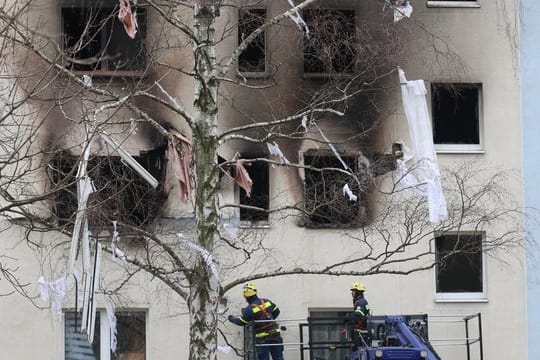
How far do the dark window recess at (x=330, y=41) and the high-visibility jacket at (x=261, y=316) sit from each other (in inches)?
171

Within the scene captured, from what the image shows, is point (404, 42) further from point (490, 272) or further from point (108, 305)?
point (108, 305)

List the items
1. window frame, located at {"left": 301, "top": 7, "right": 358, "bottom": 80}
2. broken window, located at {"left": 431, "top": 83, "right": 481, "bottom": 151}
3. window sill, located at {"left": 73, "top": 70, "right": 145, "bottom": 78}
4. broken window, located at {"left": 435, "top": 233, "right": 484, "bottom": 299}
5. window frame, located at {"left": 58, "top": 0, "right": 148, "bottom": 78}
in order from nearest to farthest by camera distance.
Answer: window sill, located at {"left": 73, "top": 70, "right": 145, "bottom": 78} → window frame, located at {"left": 58, "top": 0, "right": 148, "bottom": 78} → window frame, located at {"left": 301, "top": 7, "right": 358, "bottom": 80} → broken window, located at {"left": 435, "top": 233, "right": 484, "bottom": 299} → broken window, located at {"left": 431, "top": 83, "right": 481, "bottom": 151}

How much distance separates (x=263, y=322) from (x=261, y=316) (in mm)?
135

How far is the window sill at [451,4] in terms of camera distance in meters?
26.4

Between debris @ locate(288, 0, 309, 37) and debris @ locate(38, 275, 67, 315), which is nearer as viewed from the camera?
debris @ locate(288, 0, 309, 37)

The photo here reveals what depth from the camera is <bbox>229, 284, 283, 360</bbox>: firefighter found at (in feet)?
79.9

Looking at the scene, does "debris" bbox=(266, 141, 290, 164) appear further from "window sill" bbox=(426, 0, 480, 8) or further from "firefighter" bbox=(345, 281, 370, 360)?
"window sill" bbox=(426, 0, 480, 8)

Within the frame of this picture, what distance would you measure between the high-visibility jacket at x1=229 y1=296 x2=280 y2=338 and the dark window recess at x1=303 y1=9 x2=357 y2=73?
4353 mm

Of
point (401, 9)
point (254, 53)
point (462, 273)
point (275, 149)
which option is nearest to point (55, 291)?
point (275, 149)

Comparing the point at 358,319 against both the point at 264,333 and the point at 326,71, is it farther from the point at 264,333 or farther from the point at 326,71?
the point at 326,71

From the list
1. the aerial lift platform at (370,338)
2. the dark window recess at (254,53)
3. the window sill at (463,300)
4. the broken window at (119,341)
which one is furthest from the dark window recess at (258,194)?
the window sill at (463,300)

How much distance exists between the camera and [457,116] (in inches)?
1059

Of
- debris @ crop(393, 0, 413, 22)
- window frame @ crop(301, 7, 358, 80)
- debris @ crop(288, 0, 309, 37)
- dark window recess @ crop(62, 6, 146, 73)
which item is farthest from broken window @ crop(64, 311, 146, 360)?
debris @ crop(393, 0, 413, 22)

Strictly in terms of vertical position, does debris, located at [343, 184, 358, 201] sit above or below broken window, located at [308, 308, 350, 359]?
above
